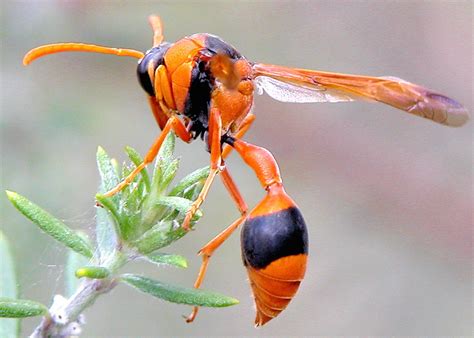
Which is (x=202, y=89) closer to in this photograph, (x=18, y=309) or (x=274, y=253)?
(x=274, y=253)

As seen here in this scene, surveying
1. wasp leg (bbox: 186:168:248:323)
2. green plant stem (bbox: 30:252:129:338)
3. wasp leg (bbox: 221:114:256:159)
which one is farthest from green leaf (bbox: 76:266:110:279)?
wasp leg (bbox: 221:114:256:159)

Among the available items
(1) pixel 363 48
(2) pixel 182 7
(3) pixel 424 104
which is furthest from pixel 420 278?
(3) pixel 424 104

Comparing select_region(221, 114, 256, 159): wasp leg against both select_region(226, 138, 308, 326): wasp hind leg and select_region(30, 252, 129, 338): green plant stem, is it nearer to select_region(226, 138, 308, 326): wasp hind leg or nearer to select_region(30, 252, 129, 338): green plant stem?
select_region(226, 138, 308, 326): wasp hind leg

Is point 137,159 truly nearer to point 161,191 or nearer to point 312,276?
point 161,191

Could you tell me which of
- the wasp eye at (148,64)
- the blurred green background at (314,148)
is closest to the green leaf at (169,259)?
the wasp eye at (148,64)

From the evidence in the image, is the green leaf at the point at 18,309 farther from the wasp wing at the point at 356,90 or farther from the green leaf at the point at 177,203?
the wasp wing at the point at 356,90

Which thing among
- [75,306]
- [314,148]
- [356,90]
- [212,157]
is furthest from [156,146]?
[314,148]
